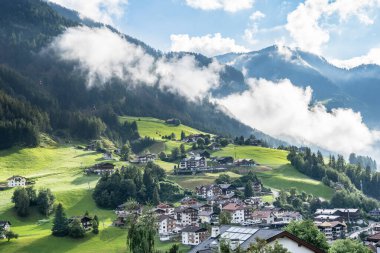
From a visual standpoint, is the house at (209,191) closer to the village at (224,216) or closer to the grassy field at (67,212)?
the village at (224,216)

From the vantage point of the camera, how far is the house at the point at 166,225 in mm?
126200

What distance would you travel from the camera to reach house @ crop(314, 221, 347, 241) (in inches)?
5399

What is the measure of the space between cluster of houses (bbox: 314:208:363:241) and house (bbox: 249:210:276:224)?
42.5 ft

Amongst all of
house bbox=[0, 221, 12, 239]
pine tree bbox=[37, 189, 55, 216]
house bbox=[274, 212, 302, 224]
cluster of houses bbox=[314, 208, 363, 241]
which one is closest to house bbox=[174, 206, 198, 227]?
house bbox=[274, 212, 302, 224]

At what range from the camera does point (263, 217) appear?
147 m

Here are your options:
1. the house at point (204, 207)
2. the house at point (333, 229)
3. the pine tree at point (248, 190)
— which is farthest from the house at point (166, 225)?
the pine tree at point (248, 190)

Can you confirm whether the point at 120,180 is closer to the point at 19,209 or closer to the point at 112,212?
the point at 112,212

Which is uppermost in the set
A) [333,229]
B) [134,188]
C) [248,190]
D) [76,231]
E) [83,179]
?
[83,179]

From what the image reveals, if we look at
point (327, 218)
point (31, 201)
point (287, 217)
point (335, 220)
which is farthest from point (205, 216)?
point (31, 201)

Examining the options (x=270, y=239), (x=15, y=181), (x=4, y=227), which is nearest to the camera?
(x=270, y=239)

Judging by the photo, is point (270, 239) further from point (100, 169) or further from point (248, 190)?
point (100, 169)

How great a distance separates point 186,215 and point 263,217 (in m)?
23.5

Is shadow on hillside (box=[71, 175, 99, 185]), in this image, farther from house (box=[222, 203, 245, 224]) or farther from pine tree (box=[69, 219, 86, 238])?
pine tree (box=[69, 219, 86, 238])

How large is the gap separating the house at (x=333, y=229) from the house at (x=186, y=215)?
3471 centimetres
